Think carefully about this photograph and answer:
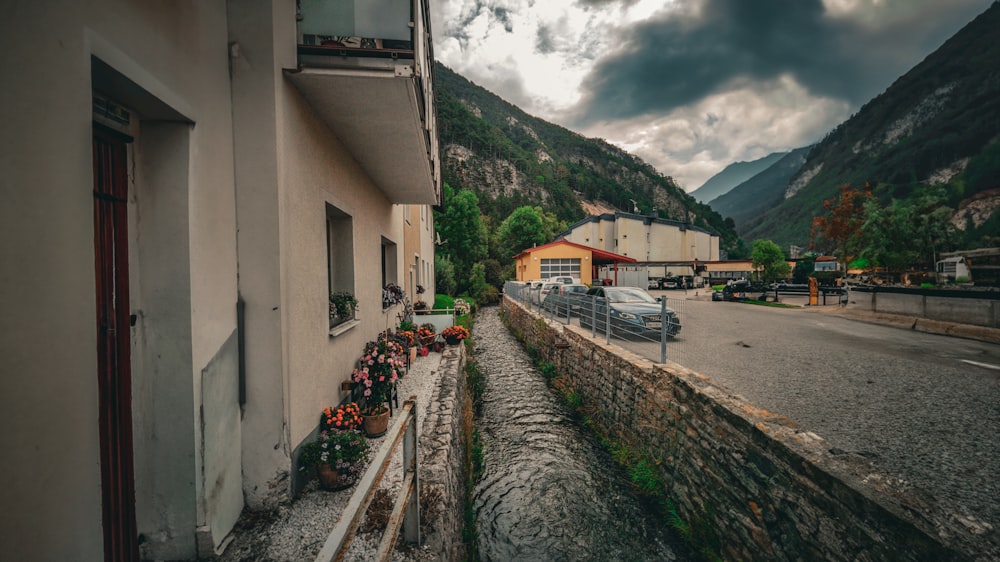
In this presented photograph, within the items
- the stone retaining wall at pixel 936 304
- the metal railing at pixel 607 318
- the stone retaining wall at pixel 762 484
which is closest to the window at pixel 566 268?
the metal railing at pixel 607 318

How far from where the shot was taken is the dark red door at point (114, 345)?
1.98 meters

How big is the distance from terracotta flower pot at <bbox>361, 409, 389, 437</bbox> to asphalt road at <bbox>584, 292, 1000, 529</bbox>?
4246 millimetres

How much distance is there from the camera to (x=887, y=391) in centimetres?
545

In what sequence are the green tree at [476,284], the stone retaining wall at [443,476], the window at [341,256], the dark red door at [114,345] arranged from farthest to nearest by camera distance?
the green tree at [476,284] < the window at [341,256] < the stone retaining wall at [443,476] < the dark red door at [114,345]

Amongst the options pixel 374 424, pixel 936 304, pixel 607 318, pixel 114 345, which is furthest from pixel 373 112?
pixel 936 304

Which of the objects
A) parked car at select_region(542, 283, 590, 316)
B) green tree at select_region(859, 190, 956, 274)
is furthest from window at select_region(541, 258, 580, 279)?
green tree at select_region(859, 190, 956, 274)

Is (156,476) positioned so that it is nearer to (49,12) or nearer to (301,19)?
(49,12)

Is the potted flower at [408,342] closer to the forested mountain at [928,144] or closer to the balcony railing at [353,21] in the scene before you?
the balcony railing at [353,21]

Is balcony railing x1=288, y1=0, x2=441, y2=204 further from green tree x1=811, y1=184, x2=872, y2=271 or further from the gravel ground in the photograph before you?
green tree x1=811, y1=184, x2=872, y2=271

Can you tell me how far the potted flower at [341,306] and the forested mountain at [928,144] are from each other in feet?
193

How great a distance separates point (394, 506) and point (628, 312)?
814 cm

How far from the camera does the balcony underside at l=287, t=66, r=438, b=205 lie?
122 inches

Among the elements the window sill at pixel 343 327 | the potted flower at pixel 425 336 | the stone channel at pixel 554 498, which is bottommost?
the stone channel at pixel 554 498

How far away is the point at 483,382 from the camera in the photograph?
381 inches
